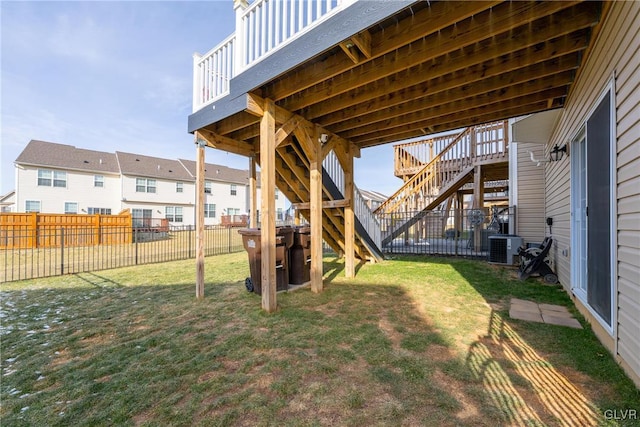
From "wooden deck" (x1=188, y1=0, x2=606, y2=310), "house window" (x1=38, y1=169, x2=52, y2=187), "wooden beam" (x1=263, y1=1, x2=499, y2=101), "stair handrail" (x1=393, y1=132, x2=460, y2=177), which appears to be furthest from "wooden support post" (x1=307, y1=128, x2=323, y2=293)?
"house window" (x1=38, y1=169, x2=52, y2=187)

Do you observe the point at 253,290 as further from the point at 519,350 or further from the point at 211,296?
the point at 519,350

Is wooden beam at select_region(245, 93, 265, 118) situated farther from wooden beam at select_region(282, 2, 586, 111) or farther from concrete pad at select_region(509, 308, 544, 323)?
concrete pad at select_region(509, 308, 544, 323)

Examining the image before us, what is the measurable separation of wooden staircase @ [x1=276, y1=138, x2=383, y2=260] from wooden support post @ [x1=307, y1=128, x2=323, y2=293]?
561mm

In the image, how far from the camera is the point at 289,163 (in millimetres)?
5398

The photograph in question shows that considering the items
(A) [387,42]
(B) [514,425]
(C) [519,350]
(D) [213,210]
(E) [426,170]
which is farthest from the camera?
(D) [213,210]

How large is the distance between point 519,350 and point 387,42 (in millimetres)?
3400

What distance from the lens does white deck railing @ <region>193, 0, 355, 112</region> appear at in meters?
3.14

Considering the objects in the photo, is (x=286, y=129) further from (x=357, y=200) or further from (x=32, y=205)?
(x=32, y=205)

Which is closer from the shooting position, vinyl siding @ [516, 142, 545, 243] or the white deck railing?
the white deck railing

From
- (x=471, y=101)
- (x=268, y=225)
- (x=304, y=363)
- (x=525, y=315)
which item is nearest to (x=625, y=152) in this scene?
(x=525, y=315)

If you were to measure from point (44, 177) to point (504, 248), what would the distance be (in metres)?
25.3

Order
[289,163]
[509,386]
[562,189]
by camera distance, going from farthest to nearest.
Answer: [289,163]
[562,189]
[509,386]

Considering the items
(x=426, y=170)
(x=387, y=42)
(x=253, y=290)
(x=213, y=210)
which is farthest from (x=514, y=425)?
(x=213, y=210)

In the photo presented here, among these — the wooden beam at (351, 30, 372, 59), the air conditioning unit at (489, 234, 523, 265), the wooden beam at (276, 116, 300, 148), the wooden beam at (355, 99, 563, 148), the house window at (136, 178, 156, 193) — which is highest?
the house window at (136, 178, 156, 193)
